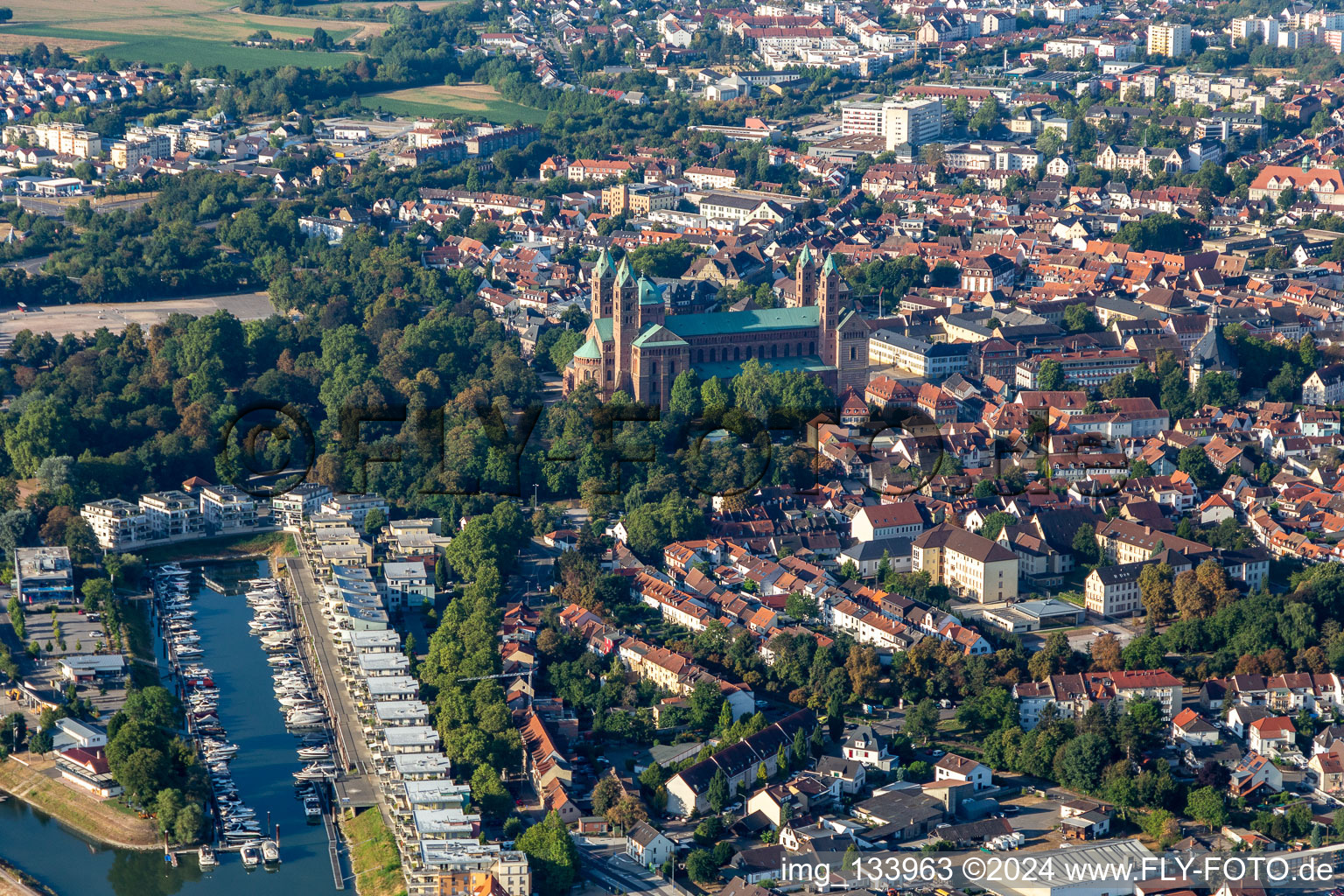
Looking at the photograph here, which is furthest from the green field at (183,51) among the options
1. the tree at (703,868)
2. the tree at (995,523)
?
the tree at (703,868)

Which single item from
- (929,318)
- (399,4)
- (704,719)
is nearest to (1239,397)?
(929,318)

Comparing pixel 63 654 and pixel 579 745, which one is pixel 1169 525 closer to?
pixel 579 745

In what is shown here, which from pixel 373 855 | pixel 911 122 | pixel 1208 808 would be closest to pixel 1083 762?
pixel 1208 808

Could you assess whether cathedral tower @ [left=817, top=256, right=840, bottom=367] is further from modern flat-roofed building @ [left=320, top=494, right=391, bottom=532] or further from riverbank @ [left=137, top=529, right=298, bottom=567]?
riverbank @ [left=137, top=529, right=298, bottom=567]

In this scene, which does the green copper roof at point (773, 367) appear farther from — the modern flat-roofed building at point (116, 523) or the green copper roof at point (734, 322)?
the modern flat-roofed building at point (116, 523)

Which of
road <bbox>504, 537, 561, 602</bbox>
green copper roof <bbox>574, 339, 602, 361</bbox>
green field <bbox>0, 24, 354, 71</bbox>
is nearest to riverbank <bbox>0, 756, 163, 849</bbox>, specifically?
road <bbox>504, 537, 561, 602</bbox>

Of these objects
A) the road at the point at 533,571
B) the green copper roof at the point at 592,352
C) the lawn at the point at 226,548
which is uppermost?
the green copper roof at the point at 592,352
